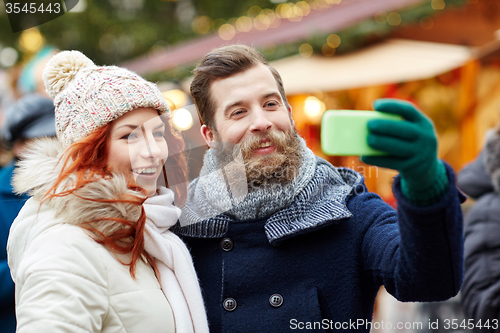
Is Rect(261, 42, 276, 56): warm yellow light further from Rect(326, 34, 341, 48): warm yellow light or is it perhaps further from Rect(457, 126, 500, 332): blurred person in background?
Rect(457, 126, 500, 332): blurred person in background

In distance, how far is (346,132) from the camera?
106 centimetres

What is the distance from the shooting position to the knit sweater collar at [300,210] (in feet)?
5.21

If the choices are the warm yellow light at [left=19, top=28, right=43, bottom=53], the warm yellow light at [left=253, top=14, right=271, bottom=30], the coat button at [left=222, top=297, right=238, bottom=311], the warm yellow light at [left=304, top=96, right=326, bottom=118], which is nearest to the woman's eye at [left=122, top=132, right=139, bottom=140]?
the coat button at [left=222, top=297, right=238, bottom=311]

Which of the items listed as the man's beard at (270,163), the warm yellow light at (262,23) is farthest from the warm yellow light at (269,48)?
the man's beard at (270,163)

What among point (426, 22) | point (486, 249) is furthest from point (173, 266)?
point (426, 22)

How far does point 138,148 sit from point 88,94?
10.3 inches

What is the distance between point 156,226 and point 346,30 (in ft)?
11.9

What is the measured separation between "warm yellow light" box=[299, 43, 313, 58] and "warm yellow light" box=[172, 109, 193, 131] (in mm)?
3386

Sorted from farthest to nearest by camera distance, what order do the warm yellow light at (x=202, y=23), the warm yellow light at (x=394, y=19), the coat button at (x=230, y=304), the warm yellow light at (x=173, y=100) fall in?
the warm yellow light at (x=202, y=23) < the warm yellow light at (x=394, y=19) < the warm yellow light at (x=173, y=100) < the coat button at (x=230, y=304)

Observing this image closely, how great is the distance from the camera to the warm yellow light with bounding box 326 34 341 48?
15.3ft

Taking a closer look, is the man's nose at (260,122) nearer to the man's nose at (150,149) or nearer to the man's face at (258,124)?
the man's face at (258,124)

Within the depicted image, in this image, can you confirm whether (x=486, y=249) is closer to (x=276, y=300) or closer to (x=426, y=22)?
(x=276, y=300)

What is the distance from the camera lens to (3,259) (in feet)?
7.47

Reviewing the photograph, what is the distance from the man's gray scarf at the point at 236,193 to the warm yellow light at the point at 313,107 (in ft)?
9.65
